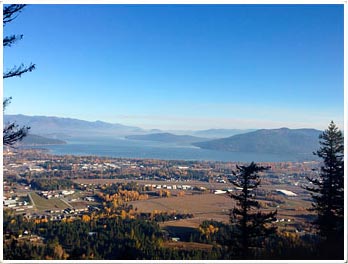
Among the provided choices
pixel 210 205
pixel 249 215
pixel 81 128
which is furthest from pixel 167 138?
pixel 249 215

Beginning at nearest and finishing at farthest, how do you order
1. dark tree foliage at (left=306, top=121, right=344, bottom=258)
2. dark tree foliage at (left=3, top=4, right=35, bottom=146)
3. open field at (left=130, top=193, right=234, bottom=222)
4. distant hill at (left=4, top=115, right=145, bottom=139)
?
1. dark tree foliage at (left=3, top=4, right=35, bottom=146)
2. dark tree foliage at (left=306, top=121, right=344, bottom=258)
3. open field at (left=130, top=193, right=234, bottom=222)
4. distant hill at (left=4, top=115, right=145, bottom=139)

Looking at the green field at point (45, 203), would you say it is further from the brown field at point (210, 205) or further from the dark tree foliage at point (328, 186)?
the dark tree foliage at point (328, 186)

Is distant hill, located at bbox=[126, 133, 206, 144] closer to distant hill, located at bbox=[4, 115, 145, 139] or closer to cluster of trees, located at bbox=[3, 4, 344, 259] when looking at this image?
distant hill, located at bbox=[4, 115, 145, 139]

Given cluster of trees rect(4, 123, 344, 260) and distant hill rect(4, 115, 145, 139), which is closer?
cluster of trees rect(4, 123, 344, 260)

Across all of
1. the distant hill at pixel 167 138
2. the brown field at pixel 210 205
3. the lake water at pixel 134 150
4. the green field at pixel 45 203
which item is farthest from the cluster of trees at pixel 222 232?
the distant hill at pixel 167 138

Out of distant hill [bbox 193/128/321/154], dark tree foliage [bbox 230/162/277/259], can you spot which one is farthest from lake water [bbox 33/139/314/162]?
dark tree foliage [bbox 230/162/277/259]

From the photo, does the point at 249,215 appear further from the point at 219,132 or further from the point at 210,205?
the point at 219,132
